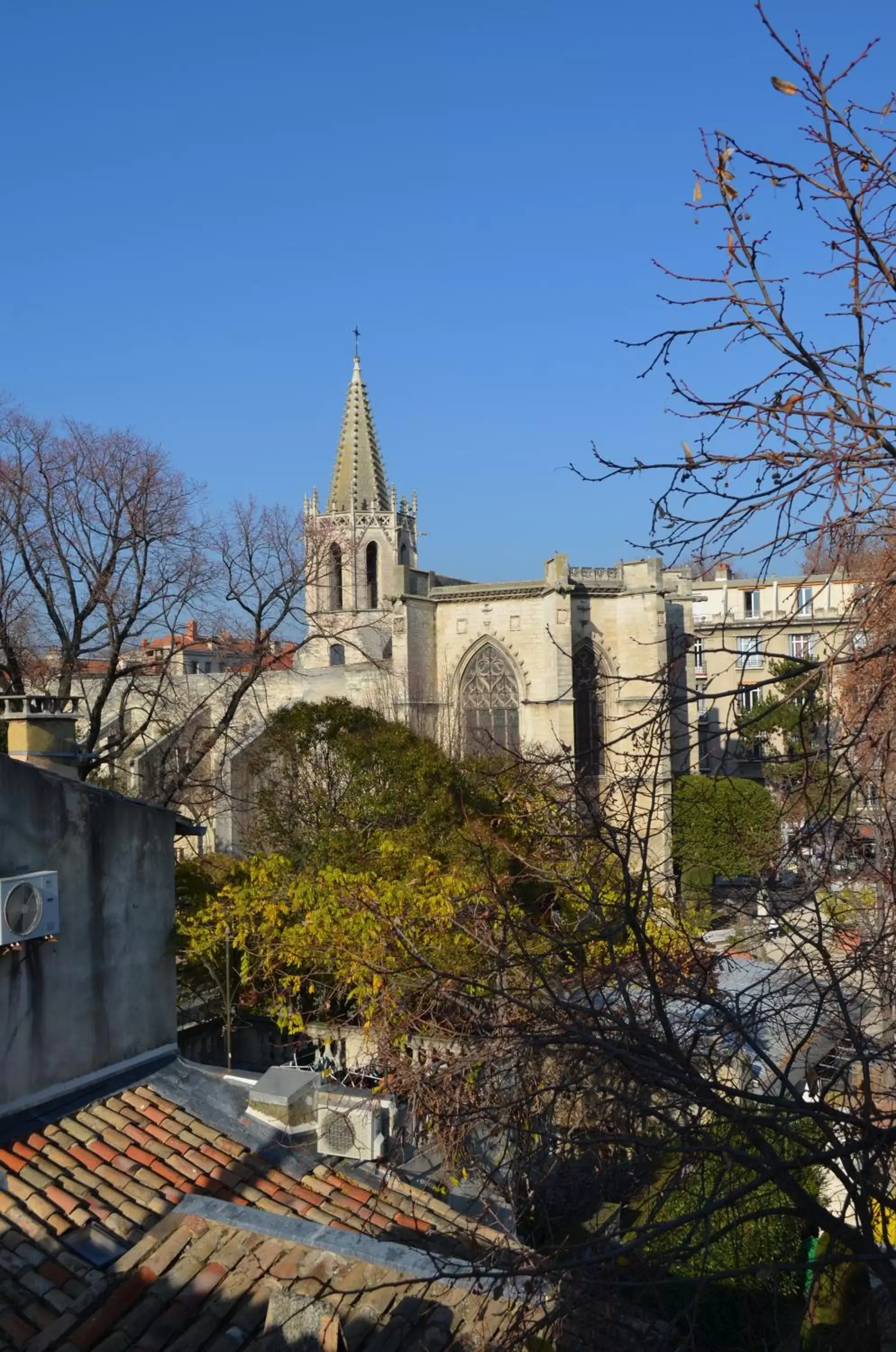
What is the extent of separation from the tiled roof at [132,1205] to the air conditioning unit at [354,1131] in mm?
122

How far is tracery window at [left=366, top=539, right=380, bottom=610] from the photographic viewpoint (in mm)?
49938

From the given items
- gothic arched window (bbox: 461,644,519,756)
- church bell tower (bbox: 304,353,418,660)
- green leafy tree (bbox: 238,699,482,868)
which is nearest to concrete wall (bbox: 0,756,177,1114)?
green leafy tree (bbox: 238,699,482,868)

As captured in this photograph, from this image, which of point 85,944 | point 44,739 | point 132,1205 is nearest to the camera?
point 132,1205

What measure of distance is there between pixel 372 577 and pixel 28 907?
42.8 m

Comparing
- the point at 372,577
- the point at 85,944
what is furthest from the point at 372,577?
the point at 85,944

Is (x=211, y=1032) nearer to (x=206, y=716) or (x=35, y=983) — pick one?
(x=35, y=983)

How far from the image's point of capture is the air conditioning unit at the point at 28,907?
8.08 meters

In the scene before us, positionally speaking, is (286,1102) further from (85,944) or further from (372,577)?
(372,577)

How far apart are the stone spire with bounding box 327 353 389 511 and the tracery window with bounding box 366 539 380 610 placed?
173cm

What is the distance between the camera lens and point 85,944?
9250 millimetres

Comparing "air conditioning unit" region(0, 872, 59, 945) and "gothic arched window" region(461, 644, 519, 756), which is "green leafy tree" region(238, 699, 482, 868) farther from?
"gothic arched window" region(461, 644, 519, 756)

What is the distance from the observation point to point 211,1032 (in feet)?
50.0

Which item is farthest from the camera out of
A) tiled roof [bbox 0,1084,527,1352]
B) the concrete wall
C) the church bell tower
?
the church bell tower

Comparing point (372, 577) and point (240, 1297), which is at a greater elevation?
point (372, 577)
